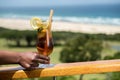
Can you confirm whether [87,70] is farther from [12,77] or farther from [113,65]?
[12,77]

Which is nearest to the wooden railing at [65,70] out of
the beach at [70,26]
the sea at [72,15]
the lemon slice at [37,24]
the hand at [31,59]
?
the hand at [31,59]

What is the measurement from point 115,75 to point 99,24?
1776cm

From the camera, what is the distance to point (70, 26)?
1869 centimetres

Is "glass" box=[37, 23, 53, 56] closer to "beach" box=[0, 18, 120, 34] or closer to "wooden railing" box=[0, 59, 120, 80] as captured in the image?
"wooden railing" box=[0, 59, 120, 80]

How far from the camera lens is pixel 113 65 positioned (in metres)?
1.19

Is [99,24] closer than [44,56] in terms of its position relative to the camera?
No

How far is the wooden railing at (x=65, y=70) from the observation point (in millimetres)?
1204

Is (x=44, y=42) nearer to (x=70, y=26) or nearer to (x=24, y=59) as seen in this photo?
(x=24, y=59)

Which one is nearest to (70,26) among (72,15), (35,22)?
(72,15)

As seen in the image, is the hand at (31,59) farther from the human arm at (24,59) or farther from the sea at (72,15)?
the sea at (72,15)

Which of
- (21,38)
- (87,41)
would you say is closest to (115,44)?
(87,41)

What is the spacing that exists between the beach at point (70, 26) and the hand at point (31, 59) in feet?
45.3

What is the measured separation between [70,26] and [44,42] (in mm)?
17481

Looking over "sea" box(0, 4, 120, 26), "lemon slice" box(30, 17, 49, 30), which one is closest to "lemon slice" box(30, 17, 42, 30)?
"lemon slice" box(30, 17, 49, 30)
